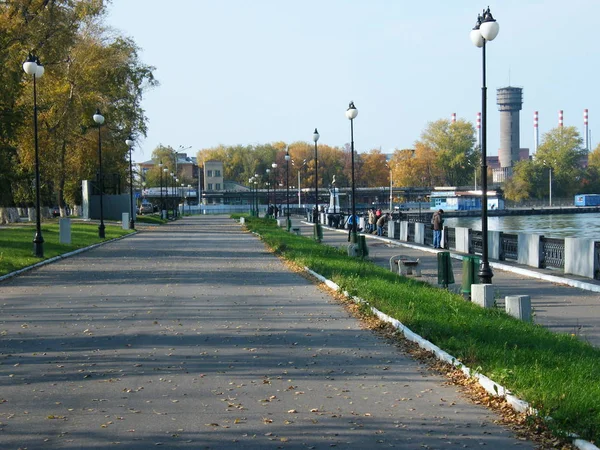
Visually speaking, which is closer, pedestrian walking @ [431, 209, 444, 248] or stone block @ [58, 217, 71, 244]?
stone block @ [58, 217, 71, 244]

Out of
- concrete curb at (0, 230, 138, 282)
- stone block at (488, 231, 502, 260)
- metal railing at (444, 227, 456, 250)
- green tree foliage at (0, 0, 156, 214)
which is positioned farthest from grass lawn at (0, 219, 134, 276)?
metal railing at (444, 227, 456, 250)

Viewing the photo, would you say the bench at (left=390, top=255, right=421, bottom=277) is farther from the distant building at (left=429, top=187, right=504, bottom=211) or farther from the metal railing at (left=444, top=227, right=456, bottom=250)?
the distant building at (left=429, top=187, right=504, bottom=211)

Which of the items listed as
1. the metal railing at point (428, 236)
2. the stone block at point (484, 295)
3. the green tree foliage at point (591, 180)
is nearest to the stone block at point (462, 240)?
the metal railing at point (428, 236)

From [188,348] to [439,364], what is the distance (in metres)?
3.28

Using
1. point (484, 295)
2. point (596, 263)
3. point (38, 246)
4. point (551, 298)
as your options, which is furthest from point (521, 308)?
point (38, 246)

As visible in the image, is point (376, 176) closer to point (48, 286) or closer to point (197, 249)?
point (197, 249)

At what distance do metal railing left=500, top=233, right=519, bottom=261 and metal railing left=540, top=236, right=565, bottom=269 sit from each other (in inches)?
113

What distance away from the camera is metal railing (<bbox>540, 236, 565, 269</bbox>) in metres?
23.9

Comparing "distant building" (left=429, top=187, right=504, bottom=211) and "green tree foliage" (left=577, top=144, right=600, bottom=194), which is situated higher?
"green tree foliage" (left=577, top=144, right=600, bottom=194)

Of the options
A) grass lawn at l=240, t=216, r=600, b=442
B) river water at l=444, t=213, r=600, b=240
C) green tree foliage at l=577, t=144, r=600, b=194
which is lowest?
river water at l=444, t=213, r=600, b=240

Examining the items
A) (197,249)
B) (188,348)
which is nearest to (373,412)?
(188,348)

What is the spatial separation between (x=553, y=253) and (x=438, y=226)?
1147 cm

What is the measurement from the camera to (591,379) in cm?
831

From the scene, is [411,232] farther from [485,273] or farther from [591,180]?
[591,180]
